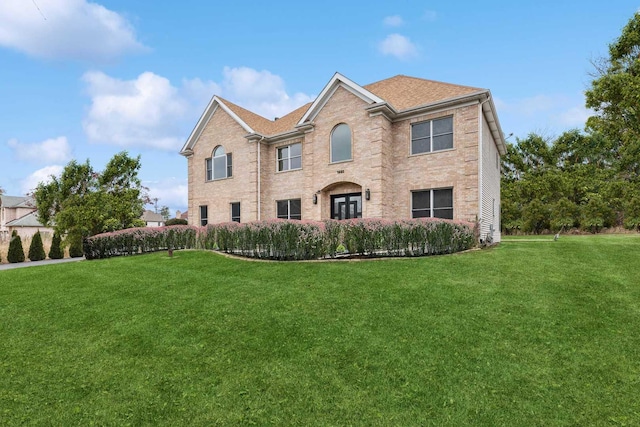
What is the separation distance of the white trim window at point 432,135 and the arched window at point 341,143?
295cm

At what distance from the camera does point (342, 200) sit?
1577 centimetres

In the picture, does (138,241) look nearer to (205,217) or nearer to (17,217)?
(205,217)

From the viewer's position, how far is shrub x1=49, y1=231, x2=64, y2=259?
1850 centimetres

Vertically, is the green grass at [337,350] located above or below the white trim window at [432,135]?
below

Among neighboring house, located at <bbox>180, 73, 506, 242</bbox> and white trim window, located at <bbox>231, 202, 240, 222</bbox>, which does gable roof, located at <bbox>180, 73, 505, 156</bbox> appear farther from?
white trim window, located at <bbox>231, 202, 240, 222</bbox>

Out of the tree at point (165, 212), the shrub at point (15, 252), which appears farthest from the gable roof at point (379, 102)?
the tree at point (165, 212)

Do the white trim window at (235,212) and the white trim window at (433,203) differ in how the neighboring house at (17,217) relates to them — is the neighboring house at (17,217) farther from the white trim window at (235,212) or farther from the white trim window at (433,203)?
the white trim window at (433,203)

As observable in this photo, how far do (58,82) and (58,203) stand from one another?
9.55 meters

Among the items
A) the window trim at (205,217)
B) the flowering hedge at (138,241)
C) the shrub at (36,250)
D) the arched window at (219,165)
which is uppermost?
the arched window at (219,165)

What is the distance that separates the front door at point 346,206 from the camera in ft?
49.9

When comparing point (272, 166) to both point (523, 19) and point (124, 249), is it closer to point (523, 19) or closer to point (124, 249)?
point (124, 249)

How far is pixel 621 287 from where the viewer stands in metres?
5.78

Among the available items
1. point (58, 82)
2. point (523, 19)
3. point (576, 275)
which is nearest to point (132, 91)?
point (58, 82)

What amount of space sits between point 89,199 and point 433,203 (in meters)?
19.7
